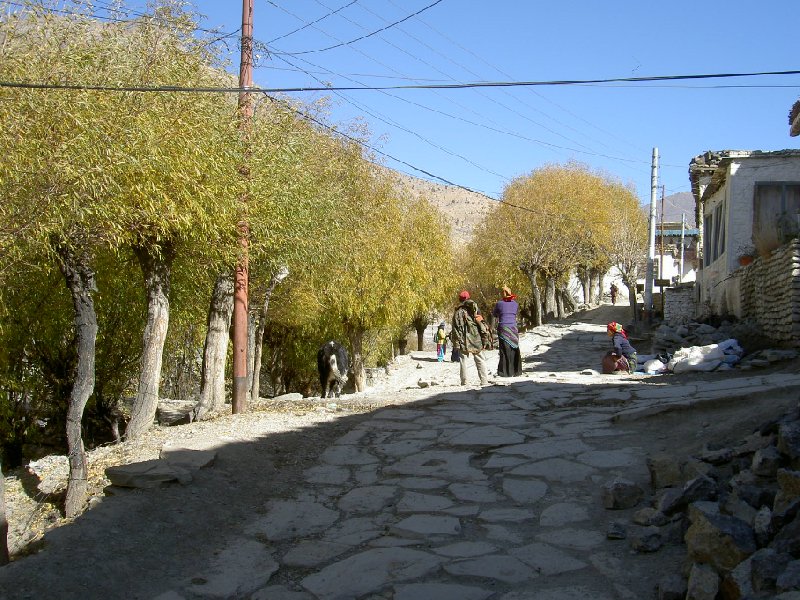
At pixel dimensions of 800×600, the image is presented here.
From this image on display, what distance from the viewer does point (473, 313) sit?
1304 cm

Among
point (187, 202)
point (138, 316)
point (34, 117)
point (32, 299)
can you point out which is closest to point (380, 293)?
point (138, 316)

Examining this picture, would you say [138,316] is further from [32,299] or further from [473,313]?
[473,313]

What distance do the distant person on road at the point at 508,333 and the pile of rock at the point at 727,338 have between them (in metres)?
3.78

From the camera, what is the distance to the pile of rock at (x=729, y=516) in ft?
11.9

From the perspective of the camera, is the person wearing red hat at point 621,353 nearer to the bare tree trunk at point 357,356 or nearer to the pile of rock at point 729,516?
the pile of rock at point 729,516

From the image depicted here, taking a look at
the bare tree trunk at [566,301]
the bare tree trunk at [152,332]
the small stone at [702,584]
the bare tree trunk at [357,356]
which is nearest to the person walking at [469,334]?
the bare tree trunk at [152,332]

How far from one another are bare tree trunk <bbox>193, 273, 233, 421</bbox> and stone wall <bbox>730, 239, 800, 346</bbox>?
9.73m

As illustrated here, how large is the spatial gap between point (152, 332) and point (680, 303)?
20.6m

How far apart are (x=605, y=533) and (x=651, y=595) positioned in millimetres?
1083

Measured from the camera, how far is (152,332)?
1073 cm

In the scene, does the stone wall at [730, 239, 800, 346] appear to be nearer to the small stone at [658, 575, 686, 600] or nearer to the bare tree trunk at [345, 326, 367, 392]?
the small stone at [658, 575, 686, 600]

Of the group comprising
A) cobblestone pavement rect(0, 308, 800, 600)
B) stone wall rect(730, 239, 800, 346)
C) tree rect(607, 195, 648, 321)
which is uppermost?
tree rect(607, 195, 648, 321)

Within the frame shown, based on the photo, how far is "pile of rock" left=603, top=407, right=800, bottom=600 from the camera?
11.9 feet

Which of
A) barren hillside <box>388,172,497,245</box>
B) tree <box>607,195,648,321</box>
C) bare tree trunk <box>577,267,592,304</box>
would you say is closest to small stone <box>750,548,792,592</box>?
tree <box>607,195,648,321</box>
